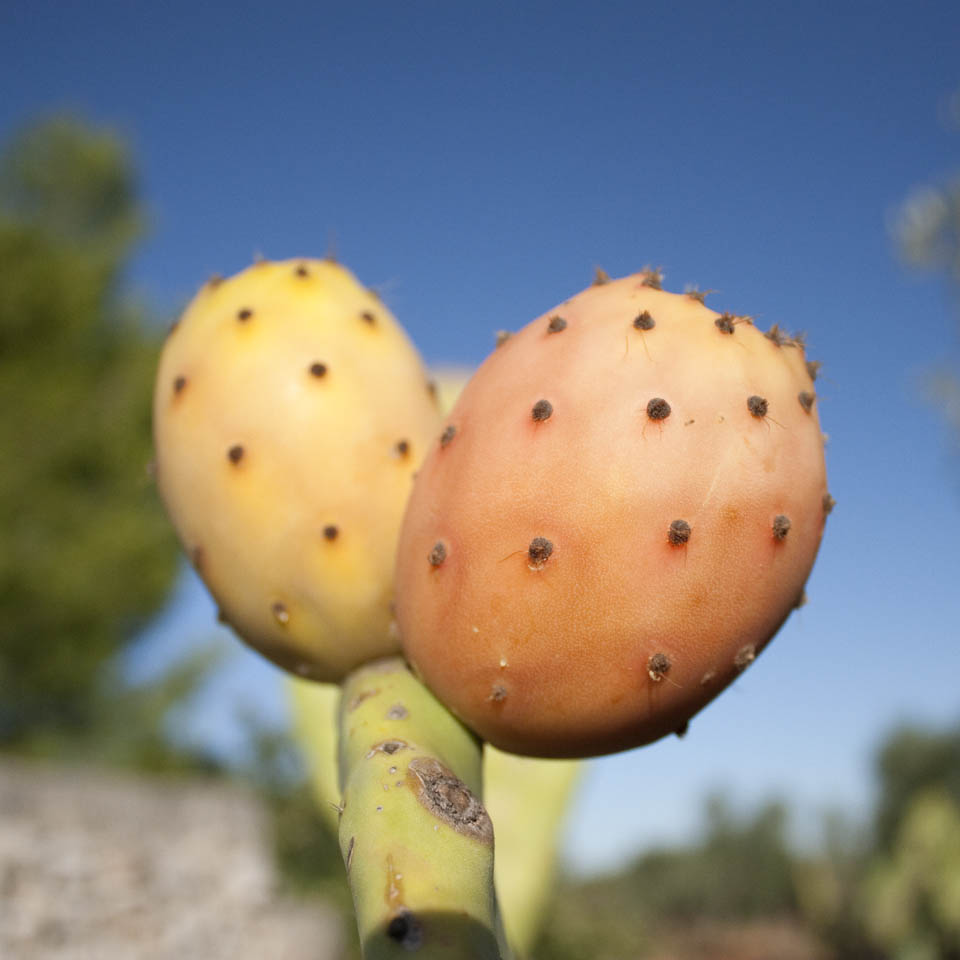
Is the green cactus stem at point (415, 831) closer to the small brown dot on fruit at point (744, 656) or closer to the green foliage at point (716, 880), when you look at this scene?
the small brown dot on fruit at point (744, 656)

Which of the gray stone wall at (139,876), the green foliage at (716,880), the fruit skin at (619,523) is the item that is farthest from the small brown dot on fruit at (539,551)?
the green foliage at (716,880)

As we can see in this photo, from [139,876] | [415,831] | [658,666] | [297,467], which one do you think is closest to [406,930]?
[415,831]

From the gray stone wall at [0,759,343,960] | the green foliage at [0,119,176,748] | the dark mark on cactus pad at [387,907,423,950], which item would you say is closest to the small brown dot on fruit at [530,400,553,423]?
the dark mark on cactus pad at [387,907,423,950]

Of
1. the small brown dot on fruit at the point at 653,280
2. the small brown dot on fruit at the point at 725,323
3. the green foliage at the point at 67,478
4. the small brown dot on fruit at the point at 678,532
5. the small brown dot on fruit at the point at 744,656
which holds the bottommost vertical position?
the small brown dot on fruit at the point at 744,656

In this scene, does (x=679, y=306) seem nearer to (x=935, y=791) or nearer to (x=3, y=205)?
(x=935, y=791)

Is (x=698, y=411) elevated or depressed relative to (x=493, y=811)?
Answer: depressed

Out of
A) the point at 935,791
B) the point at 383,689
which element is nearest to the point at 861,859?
the point at 935,791

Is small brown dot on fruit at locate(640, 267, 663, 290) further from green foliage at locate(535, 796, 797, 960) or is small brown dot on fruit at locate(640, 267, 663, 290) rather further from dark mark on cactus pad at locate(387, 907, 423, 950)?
green foliage at locate(535, 796, 797, 960)
